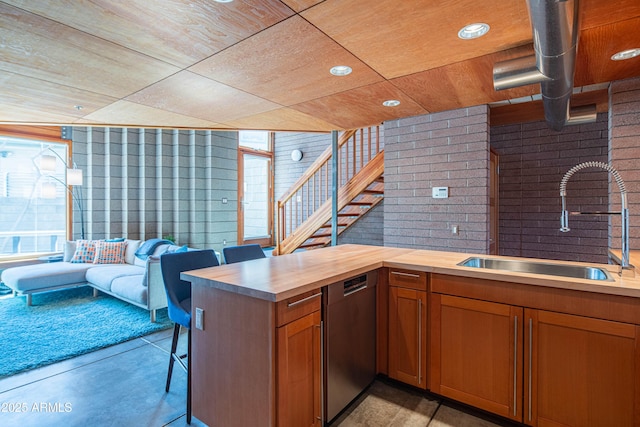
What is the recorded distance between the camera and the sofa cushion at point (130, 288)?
367cm

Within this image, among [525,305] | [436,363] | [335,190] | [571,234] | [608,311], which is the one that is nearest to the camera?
[608,311]

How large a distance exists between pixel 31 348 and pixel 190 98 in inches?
107

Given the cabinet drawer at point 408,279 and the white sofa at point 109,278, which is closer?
the cabinet drawer at point 408,279

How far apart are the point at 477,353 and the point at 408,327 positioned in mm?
443

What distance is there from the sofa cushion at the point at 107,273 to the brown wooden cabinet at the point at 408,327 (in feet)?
10.2

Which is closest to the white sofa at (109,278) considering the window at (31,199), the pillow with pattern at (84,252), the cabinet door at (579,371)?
the pillow with pattern at (84,252)

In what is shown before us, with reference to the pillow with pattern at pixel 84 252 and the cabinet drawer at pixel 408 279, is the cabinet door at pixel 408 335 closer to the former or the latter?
the cabinet drawer at pixel 408 279

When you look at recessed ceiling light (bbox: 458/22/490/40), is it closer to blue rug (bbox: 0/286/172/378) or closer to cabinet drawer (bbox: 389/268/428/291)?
cabinet drawer (bbox: 389/268/428/291)

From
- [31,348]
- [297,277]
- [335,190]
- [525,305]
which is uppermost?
[335,190]

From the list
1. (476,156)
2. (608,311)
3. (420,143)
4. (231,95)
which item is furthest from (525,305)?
(231,95)

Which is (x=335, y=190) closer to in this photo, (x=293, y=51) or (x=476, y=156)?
(x=476, y=156)

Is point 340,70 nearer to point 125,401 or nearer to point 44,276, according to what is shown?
point 125,401

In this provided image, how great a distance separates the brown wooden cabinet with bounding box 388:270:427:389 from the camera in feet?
7.27

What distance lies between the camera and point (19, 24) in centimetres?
185
